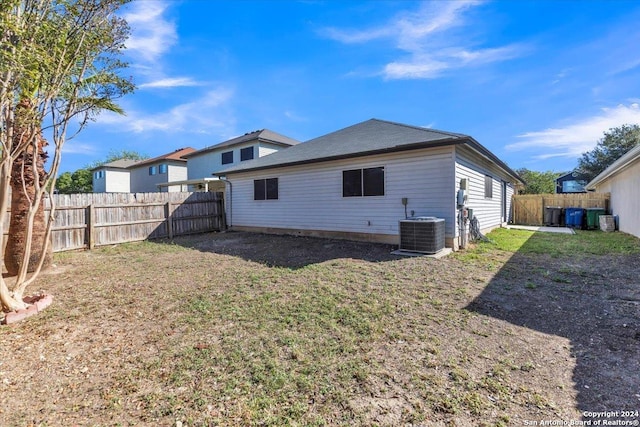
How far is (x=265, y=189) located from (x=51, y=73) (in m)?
8.22

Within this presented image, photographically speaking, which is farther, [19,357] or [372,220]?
[372,220]

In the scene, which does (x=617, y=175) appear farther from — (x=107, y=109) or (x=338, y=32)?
(x=107, y=109)

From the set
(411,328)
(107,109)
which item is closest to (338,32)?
(107,109)

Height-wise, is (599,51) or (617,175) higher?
(599,51)

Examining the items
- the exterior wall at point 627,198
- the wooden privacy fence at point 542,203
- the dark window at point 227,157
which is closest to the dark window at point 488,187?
the exterior wall at point 627,198

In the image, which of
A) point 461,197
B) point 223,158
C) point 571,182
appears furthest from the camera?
point 571,182

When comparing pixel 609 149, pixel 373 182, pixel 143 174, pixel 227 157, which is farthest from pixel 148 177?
pixel 609 149

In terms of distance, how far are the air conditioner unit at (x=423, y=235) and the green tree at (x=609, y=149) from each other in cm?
3218

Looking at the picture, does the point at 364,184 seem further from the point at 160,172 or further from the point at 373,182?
the point at 160,172

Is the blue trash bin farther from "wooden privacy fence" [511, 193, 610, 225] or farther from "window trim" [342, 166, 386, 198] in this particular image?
"window trim" [342, 166, 386, 198]

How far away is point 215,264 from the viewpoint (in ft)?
21.2

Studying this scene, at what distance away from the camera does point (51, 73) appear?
3410mm

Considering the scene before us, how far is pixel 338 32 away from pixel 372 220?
5.81 metres

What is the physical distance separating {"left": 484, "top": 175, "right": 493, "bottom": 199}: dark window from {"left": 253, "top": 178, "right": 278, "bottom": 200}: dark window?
24.7 feet
